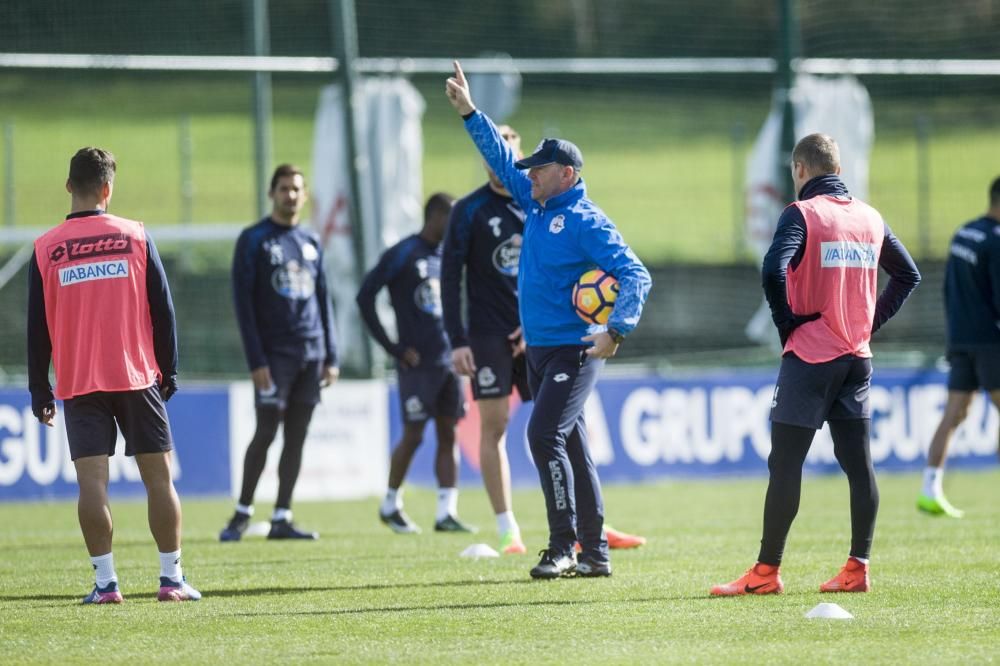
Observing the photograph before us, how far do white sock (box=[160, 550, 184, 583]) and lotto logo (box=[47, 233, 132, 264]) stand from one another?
149 cm

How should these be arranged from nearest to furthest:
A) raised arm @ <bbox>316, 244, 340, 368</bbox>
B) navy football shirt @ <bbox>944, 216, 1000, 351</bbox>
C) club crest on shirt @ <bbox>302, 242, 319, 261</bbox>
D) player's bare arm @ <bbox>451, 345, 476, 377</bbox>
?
player's bare arm @ <bbox>451, 345, 476, 377</bbox> → club crest on shirt @ <bbox>302, 242, 319, 261</bbox> → raised arm @ <bbox>316, 244, 340, 368</bbox> → navy football shirt @ <bbox>944, 216, 1000, 351</bbox>

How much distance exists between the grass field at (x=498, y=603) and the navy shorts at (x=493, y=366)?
1.01m

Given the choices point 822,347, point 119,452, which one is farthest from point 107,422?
point 119,452

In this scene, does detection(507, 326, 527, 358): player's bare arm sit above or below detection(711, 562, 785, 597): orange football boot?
above

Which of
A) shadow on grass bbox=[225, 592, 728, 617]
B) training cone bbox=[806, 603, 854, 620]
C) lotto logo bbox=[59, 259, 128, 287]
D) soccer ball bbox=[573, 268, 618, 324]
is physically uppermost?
lotto logo bbox=[59, 259, 128, 287]

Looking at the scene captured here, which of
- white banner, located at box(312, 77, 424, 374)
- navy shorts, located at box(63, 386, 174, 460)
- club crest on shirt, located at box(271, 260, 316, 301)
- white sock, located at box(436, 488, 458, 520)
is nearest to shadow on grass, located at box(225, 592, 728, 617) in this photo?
navy shorts, located at box(63, 386, 174, 460)

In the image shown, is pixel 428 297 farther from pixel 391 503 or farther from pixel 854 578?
pixel 854 578

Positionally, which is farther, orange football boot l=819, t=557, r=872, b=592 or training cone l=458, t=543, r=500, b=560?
training cone l=458, t=543, r=500, b=560

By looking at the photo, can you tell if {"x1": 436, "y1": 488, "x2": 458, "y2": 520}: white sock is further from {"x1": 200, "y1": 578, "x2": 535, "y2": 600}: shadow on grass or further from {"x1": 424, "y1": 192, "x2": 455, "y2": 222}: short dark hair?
{"x1": 200, "y1": 578, "x2": 535, "y2": 600}: shadow on grass

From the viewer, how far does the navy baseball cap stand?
8.27m

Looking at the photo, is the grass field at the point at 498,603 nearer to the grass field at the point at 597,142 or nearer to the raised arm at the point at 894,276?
the raised arm at the point at 894,276

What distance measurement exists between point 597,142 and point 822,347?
3571cm

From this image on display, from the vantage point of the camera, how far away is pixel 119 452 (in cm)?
1432

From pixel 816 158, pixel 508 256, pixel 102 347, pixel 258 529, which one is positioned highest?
pixel 816 158
